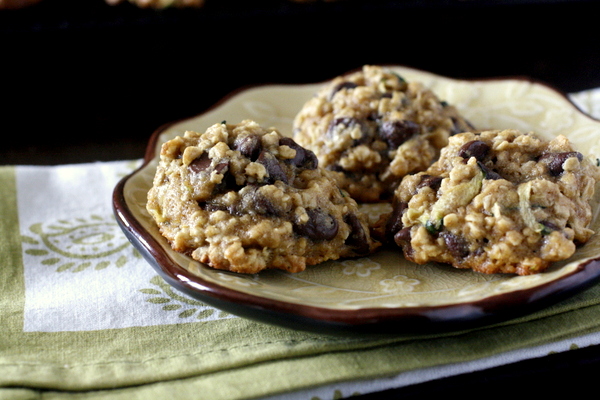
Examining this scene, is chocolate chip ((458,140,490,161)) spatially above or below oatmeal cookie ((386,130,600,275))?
above

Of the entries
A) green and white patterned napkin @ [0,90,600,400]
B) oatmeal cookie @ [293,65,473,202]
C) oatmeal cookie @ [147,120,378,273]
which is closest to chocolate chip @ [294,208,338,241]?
oatmeal cookie @ [147,120,378,273]

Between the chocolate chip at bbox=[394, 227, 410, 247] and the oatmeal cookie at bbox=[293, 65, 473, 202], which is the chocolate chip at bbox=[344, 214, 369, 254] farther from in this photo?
the oatmeal cookie at bbox=[293, 65, 473, 202]

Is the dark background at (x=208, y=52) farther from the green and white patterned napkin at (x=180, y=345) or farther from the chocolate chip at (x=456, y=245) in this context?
the chocolate chip at (x=456, y=245)

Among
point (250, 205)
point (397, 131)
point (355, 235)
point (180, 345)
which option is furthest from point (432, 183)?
point (180, 345)

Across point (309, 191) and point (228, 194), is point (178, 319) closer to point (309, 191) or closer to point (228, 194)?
point (228, 194)

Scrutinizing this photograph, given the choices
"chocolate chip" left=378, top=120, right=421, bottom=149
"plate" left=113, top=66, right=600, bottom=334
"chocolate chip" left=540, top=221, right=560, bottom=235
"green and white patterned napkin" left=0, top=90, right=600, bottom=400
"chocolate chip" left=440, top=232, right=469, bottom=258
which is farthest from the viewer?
"chocolate chip" left=378, top=120, right=421, bottom=149

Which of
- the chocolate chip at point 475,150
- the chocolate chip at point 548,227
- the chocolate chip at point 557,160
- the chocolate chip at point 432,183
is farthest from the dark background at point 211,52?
the chocolate chip at point 548,227

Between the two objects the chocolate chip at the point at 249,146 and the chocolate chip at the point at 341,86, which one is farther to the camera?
the chocolate chip at the point at 341,86
